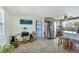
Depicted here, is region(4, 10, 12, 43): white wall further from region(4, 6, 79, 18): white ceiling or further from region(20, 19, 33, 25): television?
region(20, 19, 33, 25): television

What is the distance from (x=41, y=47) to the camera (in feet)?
7.72

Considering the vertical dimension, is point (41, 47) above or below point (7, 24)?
below

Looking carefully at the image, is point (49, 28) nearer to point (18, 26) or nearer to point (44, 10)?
point (44, 10)

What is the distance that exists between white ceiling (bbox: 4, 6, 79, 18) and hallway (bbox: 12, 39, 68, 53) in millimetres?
536

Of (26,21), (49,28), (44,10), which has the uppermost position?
(44,10)

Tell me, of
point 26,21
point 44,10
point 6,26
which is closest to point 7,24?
point 6,26

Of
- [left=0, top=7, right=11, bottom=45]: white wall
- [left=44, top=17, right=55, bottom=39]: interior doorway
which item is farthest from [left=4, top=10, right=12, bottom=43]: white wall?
[left=44, top=17, right=55, bottom=39]: interior doorway

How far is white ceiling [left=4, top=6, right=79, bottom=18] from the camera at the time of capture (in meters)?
2.30

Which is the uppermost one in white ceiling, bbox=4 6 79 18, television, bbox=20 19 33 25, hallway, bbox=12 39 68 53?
white ceiling, bbox=4 6 79 18

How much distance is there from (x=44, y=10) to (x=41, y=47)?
0.74m

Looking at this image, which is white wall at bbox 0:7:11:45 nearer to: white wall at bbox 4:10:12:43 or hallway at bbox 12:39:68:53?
white wall at bbox 4:10:12:43

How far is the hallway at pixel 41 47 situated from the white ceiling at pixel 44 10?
1.76 ft

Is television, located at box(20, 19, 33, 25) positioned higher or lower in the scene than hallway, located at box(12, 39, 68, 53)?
higher
